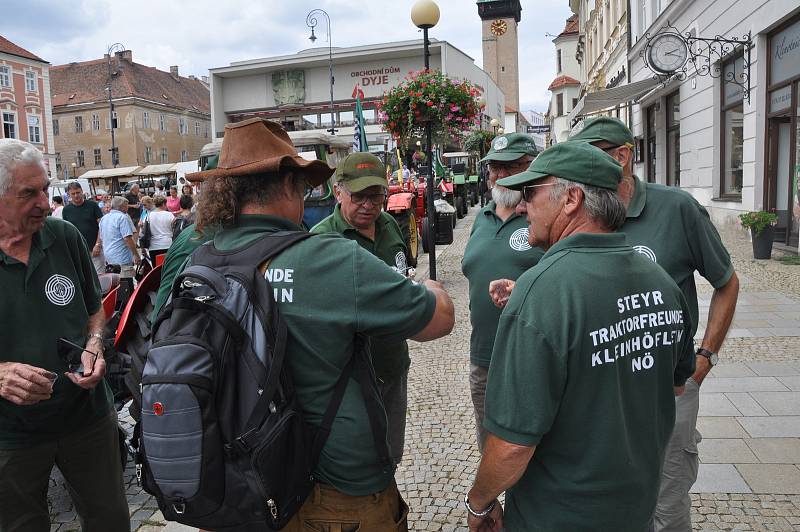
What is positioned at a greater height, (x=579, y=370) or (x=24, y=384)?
(x=579, y=370)

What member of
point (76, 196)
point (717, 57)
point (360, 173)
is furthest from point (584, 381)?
point (717, 57)

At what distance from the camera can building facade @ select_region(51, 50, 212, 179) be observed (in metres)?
61.0

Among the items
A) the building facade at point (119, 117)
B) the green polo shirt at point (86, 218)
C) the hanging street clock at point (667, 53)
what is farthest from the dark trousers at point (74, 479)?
the building facade at point (119, 117)

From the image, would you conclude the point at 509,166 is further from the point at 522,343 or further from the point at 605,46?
the point at 605,46

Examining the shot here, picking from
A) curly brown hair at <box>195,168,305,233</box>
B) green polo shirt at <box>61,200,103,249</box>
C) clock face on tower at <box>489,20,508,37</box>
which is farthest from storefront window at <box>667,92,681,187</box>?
clock face on tower at <box>489,20,508,37</box>

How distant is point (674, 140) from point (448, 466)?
16.3 metres

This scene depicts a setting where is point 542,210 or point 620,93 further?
point 620,93

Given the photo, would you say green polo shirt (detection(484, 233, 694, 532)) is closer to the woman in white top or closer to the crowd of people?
the crowd of people

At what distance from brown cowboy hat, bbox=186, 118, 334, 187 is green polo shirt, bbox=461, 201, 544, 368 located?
161cm

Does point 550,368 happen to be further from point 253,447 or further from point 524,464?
point 253,447

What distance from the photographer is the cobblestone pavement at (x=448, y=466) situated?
3.30m

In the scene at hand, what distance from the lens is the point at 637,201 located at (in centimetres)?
279

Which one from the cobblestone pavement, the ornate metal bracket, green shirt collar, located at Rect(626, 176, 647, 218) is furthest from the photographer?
the ornate metal bracket

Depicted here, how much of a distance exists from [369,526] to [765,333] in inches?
233
